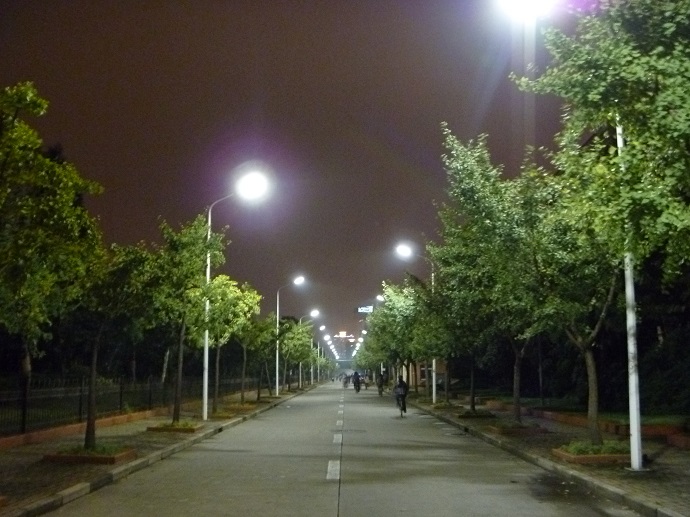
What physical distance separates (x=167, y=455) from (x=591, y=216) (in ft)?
40.4

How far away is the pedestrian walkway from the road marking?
3582 millimetres

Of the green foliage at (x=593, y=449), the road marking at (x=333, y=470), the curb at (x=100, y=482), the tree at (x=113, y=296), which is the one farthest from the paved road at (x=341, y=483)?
the tree at (x=113, y=296)

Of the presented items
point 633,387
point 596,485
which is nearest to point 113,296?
point 596,485

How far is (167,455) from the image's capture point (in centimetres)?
1995

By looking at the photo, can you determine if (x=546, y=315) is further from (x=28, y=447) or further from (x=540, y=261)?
(x=28, y=447)

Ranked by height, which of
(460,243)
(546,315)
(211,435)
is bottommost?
(211,435)

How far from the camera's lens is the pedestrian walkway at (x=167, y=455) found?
12.3 meters

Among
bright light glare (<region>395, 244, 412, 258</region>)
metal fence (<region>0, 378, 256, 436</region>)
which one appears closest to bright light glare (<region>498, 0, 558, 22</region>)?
metal fence (<region>0, 378, 256, 436</region>)

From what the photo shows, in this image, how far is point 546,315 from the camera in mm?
17688

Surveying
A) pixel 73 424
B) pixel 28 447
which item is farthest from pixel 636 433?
pixel 73 424

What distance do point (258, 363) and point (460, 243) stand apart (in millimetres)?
39315

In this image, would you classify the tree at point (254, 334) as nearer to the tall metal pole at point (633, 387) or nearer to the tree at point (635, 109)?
the tall metal pole at point (633, 387)

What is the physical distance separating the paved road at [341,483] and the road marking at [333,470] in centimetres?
2

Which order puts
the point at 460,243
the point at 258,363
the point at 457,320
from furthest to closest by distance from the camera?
the point at 258,363 → the point at 457,320 → the point at 460,243
